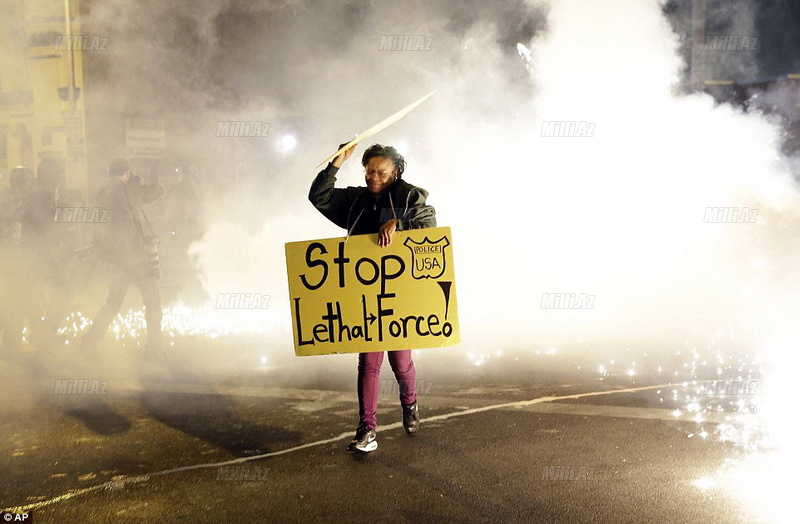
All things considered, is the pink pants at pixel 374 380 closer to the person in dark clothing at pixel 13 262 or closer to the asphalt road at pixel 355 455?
the asphalt road at pixel 355 455

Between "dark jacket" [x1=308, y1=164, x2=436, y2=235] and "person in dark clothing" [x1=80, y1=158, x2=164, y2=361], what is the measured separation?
4.10m

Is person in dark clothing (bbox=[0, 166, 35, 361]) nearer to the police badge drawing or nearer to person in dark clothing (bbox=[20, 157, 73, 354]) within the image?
person in dark clothing (bbox=[20, 157, 73, 354])

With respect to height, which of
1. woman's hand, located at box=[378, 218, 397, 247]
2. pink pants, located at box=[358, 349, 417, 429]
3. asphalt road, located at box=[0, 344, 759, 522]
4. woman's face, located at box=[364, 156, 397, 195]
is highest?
woman's face, located at box=[364, 156, 397, 195]

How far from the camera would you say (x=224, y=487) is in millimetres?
4219

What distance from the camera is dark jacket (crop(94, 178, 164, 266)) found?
838 cm

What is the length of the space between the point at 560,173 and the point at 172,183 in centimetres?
663

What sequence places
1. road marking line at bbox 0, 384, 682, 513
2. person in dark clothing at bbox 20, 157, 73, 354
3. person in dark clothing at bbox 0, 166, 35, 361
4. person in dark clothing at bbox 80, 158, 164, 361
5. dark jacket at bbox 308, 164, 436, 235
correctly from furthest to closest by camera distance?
1. person in dark clothing at bbox 20, 157, 73, 354
2. person in dark clothing at bbox 0, 166, 35, 361
3. person in dark clothing at bbox 80, 158, 164, 361
4. dark jacket at bbox 308, 164, 436, 235
5. road marking line at bbox 0, 384, 682, 513

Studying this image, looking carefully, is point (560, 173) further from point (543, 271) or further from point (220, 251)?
point (220, 251)

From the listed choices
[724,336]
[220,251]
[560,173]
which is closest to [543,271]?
[560,173]

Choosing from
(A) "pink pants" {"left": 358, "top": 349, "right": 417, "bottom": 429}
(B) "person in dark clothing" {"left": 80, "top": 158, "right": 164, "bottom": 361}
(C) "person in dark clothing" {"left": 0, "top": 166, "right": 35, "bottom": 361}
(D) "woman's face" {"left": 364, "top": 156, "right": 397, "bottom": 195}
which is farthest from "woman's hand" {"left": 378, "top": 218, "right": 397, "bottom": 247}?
(C) "person in dark clothing" {"left": 0, "top": 166, "right": 35, "bottom": 361}

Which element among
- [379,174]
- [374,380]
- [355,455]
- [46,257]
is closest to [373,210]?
[379,174]

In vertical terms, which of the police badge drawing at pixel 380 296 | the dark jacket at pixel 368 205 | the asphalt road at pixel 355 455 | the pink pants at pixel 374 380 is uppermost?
the dark jacket at pixel 368 205

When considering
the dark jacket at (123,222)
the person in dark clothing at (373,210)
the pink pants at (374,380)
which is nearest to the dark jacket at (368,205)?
the person in dark clothing at (373,210)

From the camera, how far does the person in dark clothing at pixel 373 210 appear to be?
482cm
